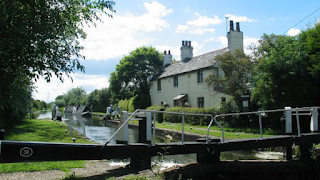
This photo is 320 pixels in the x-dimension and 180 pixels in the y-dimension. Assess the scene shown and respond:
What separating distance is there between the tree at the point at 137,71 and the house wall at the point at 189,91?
445 cm

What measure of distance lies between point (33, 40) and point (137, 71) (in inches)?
1423

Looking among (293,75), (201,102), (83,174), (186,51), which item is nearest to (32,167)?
(83,174)

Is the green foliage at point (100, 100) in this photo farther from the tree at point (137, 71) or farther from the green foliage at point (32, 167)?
the green foliage at point (32, 167)

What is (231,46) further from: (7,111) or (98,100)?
(98,100)

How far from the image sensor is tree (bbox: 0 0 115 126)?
532 cm

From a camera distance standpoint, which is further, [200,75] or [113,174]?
[200,75]

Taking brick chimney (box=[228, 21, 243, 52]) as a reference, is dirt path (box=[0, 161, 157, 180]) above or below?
below

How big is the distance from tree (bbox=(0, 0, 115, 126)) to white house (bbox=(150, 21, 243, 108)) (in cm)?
1694

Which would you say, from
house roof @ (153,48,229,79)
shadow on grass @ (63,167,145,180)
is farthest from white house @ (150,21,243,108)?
shadow on grass @ (63,167,145,180)

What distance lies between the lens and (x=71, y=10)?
6797mm

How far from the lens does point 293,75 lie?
1406 centimetres

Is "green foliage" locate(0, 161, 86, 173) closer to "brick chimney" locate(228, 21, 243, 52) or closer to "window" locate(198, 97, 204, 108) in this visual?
"window" locate(198, 97, 204, 108)

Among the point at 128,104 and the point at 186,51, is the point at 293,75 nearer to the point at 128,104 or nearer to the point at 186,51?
the point at 186,51

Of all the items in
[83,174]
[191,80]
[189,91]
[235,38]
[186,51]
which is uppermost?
[186,51]
